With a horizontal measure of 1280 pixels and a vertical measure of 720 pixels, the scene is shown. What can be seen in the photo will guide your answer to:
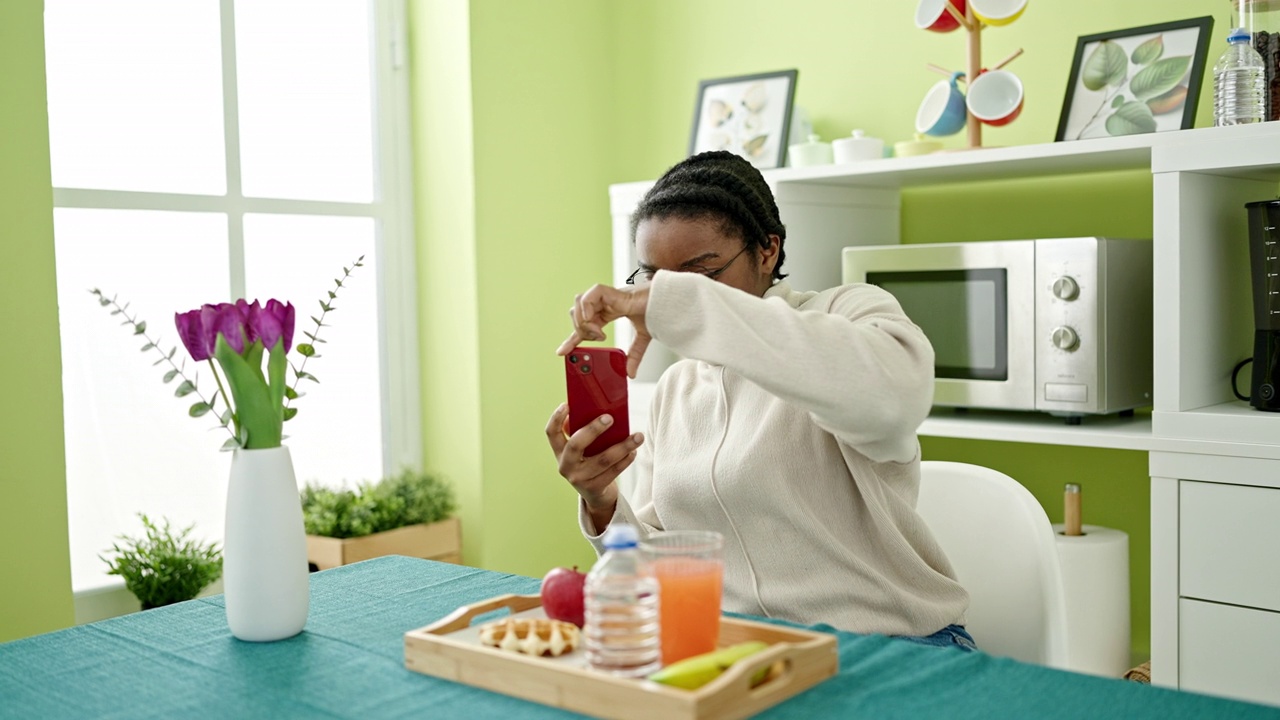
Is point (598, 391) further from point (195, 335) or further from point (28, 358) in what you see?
point (28, 358)

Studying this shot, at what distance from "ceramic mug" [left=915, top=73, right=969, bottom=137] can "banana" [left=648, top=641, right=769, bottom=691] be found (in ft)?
5.73

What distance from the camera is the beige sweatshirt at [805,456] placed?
4.08 ft

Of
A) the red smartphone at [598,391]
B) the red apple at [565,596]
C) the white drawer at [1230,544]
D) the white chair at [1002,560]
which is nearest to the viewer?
the red apple at [565,596]

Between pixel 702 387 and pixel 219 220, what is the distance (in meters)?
1.58

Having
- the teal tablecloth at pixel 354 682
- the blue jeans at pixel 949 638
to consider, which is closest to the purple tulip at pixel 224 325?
the teal tablecloth at pixel 354 682

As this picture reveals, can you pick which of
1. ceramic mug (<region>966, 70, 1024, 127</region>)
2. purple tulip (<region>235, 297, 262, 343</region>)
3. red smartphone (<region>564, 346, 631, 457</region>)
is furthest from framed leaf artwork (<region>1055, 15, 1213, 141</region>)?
purple tulip (<region>235, 297, 262, 343</region>)

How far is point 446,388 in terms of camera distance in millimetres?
3158

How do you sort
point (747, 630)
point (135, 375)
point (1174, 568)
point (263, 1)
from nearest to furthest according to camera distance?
point (747, 630) < point (1174, 568) < point (135, 375) < point (263, 1)

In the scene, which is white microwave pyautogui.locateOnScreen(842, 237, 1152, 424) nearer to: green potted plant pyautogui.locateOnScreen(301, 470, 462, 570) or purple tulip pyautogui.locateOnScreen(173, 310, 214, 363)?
green potted plant pyautogui.locateOnScreen(301, 470, 462, 570)

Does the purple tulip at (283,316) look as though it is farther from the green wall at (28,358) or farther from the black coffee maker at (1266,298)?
the black coffee maker at (1266,298)

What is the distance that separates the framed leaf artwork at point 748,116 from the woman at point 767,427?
1.14 m

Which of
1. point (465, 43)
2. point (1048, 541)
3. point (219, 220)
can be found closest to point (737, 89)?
point (465, 43)

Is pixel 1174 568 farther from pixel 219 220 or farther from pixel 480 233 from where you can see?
pixel 219 220

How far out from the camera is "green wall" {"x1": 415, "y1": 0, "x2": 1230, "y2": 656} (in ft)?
8.48
